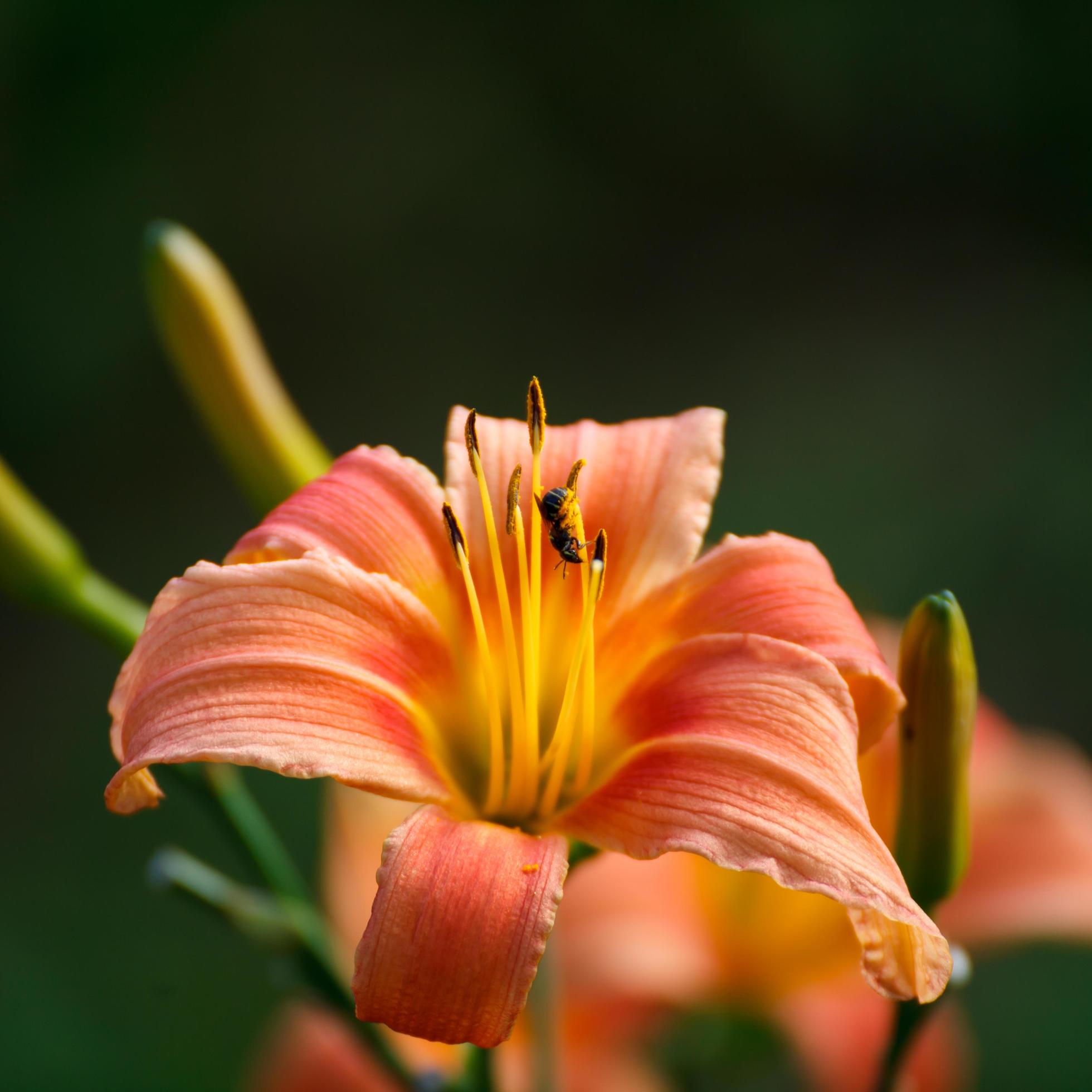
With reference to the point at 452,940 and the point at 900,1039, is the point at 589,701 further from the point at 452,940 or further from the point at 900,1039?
the point at 900,1039

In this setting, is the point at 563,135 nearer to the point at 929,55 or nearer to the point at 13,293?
the point at 929,55

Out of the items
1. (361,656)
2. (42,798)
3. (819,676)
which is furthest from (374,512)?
(42,798)

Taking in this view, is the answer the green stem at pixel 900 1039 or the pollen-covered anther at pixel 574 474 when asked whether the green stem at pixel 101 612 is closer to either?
the pollen-covered anther at pixel 574 474

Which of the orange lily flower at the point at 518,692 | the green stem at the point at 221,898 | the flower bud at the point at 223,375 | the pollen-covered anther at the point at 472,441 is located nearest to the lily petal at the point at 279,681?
the orange lily flower at the point at 518,692

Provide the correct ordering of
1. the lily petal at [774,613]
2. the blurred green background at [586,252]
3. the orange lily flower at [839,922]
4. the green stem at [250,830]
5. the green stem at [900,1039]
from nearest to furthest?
the lily petal at [774,613], the green stem at [900,1039], the green stem at [250,830], the orange lily flower at [839,922], the blurred green background at [586,252]

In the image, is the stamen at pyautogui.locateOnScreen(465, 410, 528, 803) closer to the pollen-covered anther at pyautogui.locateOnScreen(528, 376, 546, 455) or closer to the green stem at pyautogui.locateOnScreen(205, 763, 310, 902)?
the pollen-covered anther at pyautogui.locateOnScreen(528, 376, 546, 455)

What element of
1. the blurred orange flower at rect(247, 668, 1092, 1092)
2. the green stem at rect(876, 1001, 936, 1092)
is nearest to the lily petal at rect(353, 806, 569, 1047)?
the green stem at rect(876, 1001, 936, 1092)

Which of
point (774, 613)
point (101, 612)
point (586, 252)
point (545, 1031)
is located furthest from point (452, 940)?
point (586, 252)
